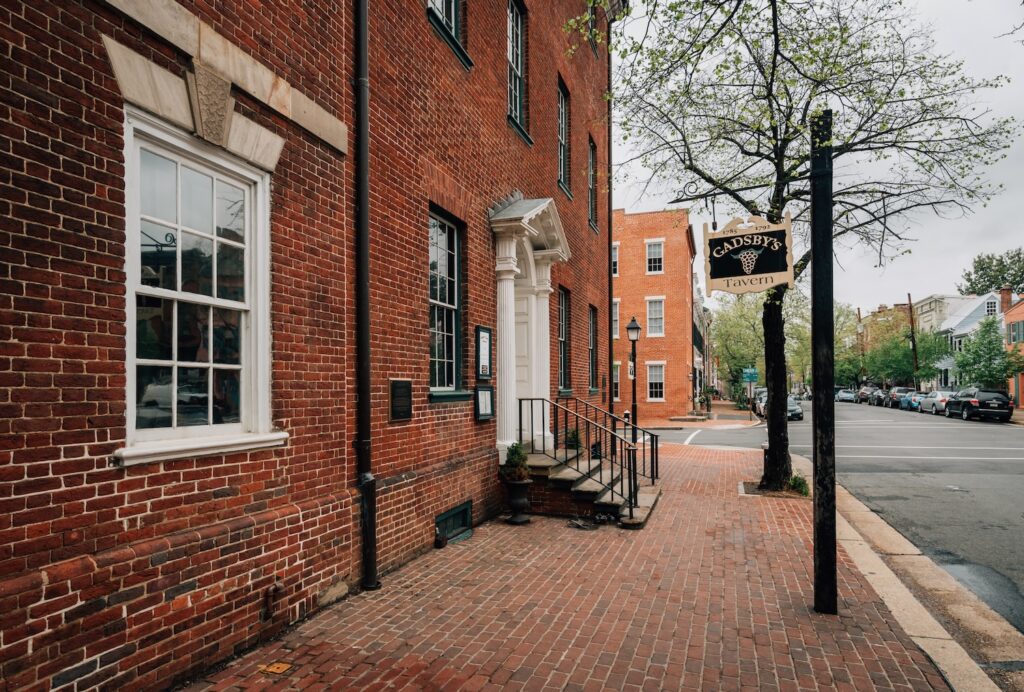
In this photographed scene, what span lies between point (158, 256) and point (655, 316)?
31.6 m

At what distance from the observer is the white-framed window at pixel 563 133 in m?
12.7

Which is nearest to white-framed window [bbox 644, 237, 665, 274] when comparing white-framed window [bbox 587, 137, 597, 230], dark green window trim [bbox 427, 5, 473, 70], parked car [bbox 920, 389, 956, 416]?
white-framed window [bbox 587, 137, 597, 230]

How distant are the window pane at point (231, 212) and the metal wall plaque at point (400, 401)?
221 cm

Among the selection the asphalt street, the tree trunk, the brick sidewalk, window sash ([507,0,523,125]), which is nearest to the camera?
the brick sidewalk

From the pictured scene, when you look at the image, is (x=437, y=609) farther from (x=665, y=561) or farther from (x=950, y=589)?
(x=950, y=589)

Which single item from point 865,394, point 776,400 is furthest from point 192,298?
point 865,394

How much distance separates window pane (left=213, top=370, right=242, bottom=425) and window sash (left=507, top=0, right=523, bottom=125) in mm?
7072

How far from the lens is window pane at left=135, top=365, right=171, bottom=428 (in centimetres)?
364

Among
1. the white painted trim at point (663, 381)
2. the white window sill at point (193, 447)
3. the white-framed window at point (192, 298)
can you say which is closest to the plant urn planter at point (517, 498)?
the white window sill at point (193, 447)

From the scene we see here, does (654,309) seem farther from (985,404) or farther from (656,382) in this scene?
(985,404)

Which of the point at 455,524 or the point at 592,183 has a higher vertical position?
the point at 592,183

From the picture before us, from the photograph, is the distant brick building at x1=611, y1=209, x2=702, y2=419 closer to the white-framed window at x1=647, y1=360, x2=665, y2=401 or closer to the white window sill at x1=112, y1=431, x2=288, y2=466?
the white-framed window at x1=647, y1=360, x2=665, y2=401

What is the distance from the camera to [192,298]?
398 cm

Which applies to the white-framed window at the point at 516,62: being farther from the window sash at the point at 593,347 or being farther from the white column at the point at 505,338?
the window sash at the point at 593,347
